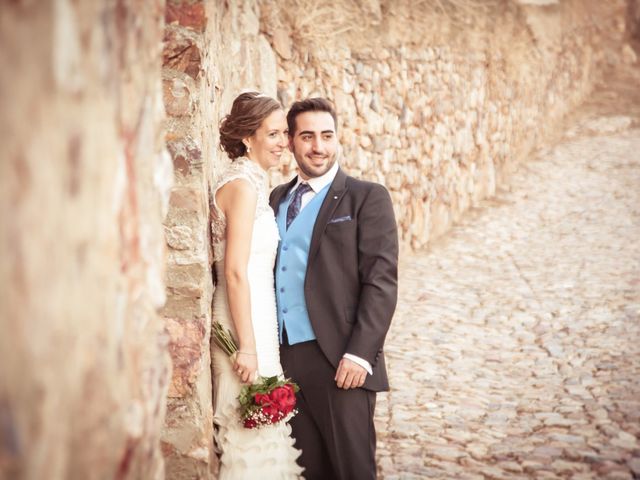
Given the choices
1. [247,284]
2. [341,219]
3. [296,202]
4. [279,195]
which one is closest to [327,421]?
[247,284]

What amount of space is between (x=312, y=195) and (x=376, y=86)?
18.3 ft

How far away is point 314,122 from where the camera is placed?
3.22 meters

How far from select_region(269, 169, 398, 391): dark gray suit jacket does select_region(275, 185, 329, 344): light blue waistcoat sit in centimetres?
4

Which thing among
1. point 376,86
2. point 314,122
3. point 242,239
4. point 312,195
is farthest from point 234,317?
point 376,86

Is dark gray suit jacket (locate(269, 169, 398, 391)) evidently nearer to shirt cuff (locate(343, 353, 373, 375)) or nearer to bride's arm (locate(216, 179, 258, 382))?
shirt cuff (locate(343, 353, 373, 375))

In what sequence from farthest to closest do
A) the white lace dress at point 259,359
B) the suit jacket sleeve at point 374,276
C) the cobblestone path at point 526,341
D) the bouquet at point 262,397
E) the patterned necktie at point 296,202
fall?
the cobblestone path at point 526,341
the patterned necktie at point 296,202
the suit jacket sleeve at point 374,276
the white lace dress at point 259,359
the bouquet at point 262,397

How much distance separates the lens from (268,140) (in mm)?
3059

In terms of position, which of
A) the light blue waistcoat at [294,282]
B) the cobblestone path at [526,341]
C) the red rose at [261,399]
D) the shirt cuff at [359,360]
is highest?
the light blue waistcoat at [294,282]

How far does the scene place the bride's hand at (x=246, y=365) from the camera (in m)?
2.86

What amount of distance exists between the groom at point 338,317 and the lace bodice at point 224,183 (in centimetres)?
24

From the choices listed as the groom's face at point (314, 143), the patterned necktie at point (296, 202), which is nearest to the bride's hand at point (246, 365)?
the patterned necktie at point (296, 202)

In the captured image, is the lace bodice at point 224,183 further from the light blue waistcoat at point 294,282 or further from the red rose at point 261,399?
the red rose at point 261,399

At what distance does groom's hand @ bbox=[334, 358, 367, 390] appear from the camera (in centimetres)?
299

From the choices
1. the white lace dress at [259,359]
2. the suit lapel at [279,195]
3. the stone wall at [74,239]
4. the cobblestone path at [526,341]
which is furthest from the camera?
the cobblestone path at [526,341]
